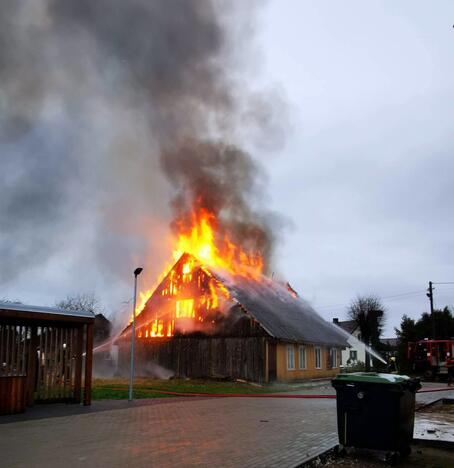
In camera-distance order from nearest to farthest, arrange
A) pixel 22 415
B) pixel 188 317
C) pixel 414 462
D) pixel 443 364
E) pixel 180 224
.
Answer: pixel 414 462 → pixel 22 415 → pixel 188 317 → pixel 443 364 → pixel 180 224

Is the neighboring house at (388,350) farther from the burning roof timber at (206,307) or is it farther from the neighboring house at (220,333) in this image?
the burning roof timber at (206,307)

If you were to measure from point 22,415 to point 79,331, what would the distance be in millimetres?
3078

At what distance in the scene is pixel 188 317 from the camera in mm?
26875

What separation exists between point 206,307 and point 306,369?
6.57m

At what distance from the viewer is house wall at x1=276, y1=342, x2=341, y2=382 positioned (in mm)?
24750

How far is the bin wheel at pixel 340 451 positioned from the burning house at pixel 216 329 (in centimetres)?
1619

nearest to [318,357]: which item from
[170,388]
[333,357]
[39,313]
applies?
[333,357]

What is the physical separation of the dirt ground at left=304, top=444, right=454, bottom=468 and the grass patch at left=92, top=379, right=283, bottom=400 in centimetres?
1007

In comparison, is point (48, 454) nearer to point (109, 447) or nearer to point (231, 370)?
point (109, 447)

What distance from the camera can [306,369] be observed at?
27578mm

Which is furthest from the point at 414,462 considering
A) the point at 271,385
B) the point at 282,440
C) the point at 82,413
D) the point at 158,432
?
the point at 271,385

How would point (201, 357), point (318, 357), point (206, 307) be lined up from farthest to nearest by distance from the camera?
point (318, 357), point (206, 307), point (201, 357)

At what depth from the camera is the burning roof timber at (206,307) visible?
25.6 metres

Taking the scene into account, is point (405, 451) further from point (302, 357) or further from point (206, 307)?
point (302, 357)
